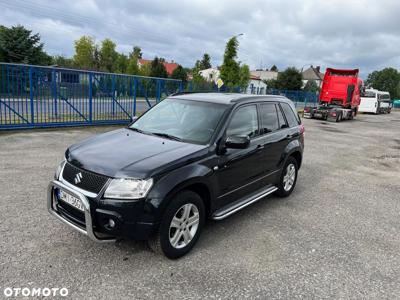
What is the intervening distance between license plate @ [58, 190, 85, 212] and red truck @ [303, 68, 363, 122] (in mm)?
21252

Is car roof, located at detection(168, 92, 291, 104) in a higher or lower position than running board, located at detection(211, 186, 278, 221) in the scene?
higher

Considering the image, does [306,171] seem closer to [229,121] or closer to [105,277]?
[229,121]

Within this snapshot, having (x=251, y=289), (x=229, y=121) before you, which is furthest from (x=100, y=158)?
(x=251, y=289)

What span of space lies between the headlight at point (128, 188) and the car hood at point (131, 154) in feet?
0.19

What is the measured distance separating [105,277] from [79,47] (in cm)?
7678

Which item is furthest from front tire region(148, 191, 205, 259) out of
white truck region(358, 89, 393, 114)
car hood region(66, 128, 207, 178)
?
white truck region(358, 89, 393, 114)

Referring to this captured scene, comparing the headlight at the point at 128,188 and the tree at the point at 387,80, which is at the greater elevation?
the tree at the point at 387,80

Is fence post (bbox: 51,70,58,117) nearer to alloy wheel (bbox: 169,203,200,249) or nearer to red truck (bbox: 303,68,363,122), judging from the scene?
alloy wheel (bbox: 169,203,200,249)

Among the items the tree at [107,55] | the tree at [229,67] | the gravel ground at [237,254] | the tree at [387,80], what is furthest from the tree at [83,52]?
the tree at [387,80]

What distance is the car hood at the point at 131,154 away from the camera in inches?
123

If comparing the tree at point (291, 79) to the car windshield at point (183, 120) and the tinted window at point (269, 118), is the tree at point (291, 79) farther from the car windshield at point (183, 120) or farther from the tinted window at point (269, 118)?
the car windshield at point (183, 120)

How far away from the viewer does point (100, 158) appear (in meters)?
3.36

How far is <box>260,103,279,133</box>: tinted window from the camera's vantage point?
4848 mm
